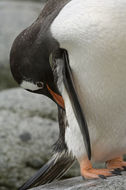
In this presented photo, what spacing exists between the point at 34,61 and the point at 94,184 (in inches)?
36.9

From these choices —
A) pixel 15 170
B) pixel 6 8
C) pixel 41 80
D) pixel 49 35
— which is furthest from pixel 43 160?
pixel 6 8

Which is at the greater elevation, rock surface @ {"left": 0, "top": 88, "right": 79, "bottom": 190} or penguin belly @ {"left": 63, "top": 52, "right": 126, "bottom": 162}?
penguin belly @ {"left": 63, "top": 52, "right": 126, "bottom": 162}

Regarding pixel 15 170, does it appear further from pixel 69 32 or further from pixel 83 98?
pixel 69 32

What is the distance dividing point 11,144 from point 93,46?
2.37m

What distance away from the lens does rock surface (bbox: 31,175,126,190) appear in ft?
10.0

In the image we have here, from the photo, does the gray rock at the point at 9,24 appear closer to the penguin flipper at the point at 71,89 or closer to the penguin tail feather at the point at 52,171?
the penguin tail feather at the point at 52,171

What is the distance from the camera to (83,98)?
135 inches

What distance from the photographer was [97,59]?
3.16 m

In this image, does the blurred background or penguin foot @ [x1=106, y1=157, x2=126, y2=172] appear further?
the blurred background

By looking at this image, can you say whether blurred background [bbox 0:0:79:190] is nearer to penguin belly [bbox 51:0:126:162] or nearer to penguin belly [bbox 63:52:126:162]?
penguin belly [bbox 63:52:126:162]

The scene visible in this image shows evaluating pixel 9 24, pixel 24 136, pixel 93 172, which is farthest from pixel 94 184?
pixel 9 24

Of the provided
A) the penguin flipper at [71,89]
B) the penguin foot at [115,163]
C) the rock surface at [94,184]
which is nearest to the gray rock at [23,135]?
the penguin foot at [115,163]

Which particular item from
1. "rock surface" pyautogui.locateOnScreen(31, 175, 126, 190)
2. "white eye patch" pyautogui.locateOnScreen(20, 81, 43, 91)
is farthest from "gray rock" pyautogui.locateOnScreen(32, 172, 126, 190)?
"white eye patch" pyautogui.locateOnScreen(20, 81, 43, 91)

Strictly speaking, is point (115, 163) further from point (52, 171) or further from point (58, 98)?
point (58, 98)
